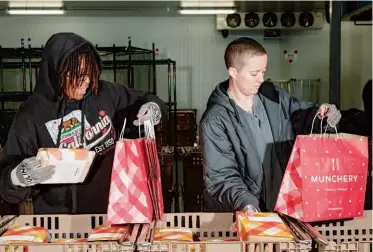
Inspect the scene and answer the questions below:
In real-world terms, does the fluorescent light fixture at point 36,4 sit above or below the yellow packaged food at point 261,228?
above

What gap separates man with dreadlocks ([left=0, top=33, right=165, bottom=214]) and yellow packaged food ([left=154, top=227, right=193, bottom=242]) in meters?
0.63

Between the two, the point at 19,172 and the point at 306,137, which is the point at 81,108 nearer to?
the point at 19,172

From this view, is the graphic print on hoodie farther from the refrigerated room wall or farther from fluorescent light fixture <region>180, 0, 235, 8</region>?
fluorescent light fixture <region>180, 0, 235, 8</region>

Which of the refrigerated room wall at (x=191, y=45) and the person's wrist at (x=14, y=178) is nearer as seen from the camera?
the person's wrist at (x=14, y=178)

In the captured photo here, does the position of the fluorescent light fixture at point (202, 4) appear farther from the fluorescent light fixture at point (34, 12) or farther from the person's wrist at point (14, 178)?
the person's wrist at point (14, 178)

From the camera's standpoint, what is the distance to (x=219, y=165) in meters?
2.47

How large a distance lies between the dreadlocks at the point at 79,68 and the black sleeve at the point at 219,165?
1.85 ft

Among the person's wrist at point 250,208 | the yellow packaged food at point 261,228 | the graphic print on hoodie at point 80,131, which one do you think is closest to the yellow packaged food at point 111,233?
the yellow packaged food at point 261,228

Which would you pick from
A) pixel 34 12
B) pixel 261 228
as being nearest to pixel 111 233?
pixel 261 228

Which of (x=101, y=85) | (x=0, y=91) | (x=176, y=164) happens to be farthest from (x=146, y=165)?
(x=176, y=164)

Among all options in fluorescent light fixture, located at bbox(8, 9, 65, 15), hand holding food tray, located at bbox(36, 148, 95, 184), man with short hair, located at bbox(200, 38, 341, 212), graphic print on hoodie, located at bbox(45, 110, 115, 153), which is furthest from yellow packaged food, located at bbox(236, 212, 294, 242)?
fluorescent light fixture, located at bbox(8, 9, 65, 15)

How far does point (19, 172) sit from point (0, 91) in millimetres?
3162

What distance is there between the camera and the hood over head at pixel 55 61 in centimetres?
246

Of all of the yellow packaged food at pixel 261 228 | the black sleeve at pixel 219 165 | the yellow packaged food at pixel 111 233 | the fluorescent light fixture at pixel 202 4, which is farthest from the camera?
the fluorescent light fixture at pixel 202 4
